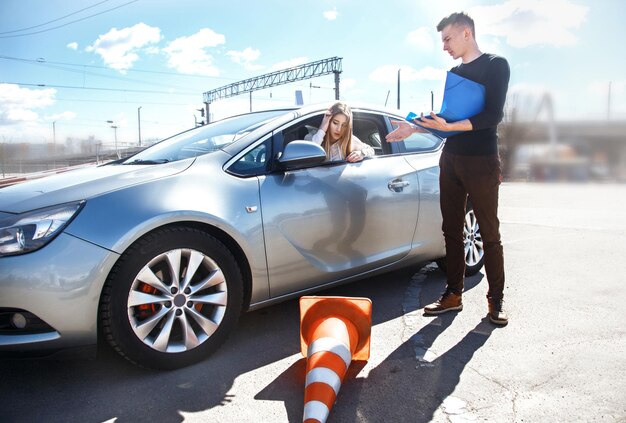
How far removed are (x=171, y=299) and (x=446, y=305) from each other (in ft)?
6.16

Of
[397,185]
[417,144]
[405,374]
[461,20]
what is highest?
[461,20]

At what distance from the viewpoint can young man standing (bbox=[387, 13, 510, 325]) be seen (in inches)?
113

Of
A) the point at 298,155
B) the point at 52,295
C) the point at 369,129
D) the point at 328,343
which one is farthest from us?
the point at 369,129

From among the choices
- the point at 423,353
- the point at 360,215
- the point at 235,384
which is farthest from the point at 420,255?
the point at 235,384

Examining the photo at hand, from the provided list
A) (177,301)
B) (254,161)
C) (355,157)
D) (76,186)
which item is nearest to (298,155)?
(254,161)

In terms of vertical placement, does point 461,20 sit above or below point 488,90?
above

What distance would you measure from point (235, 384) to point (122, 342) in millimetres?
566

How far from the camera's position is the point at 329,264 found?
9.87 ft

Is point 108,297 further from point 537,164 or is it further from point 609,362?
point 609,362

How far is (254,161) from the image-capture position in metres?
2.79

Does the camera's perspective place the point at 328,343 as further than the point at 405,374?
No

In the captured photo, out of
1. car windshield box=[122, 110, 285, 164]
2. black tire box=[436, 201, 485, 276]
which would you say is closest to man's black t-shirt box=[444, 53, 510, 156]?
black tire box=[436, 201, 485, 276]

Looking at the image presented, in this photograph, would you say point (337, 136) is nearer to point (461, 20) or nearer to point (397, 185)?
point (397, 185)

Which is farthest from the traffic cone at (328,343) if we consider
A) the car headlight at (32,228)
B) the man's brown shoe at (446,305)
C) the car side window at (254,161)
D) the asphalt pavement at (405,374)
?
the car headlight at (32,228)
